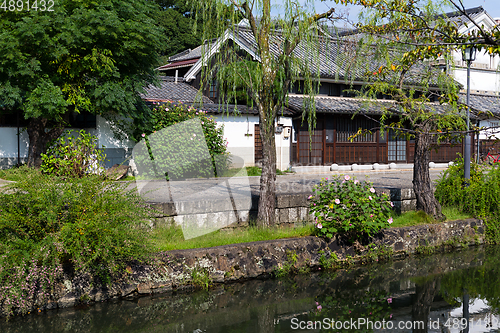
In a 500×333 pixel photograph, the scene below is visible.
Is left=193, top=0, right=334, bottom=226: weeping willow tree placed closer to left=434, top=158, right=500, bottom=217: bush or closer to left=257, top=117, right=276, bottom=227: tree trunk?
left=257, top=117, right=276, bottom=227: tree trunk

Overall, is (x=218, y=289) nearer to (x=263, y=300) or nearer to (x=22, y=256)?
(x=263, y=300)

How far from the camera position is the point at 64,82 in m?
11.9

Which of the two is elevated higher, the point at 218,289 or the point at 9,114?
the point at 9,114

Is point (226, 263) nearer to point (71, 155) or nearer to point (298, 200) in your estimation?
point (298, 200)

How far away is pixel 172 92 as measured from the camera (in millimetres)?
18266

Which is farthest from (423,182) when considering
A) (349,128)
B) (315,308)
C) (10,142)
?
(10,142)

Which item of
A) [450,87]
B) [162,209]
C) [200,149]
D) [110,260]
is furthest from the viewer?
[200,149]

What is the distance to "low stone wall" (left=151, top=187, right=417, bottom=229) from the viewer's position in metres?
6.70

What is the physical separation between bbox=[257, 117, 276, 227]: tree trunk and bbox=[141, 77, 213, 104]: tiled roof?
33.1ft

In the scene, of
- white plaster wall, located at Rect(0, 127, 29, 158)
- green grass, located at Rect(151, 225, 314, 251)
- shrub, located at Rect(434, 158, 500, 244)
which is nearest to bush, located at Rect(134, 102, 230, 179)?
white plaster wall, located at Rect(0, 127, 29, 158)

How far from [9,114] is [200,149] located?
5.83 meters

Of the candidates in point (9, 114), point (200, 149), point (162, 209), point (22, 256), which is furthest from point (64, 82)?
point (22, 256)

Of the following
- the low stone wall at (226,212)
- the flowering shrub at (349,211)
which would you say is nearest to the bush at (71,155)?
the low stone wall at (226,212)

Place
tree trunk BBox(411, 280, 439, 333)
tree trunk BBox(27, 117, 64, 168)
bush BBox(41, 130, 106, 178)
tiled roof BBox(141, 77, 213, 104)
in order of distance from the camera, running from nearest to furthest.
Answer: tree trunk BBox(411, 280, 439, 333)
bush BBox(41, 130, 106, 178)
tree trunk BBox(27, 117, 64, 168)
tiled roof BBox(141, 77, 213, 104)
